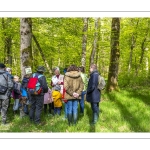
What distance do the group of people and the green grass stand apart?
0.29m

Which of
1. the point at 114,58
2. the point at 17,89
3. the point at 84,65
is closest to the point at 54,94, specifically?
the point at 17,89

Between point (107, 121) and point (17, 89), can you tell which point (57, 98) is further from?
point (107, 121)

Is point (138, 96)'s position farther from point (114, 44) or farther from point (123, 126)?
point (123, 126)

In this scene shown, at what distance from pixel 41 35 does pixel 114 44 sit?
23.0 ft

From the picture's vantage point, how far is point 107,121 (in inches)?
324

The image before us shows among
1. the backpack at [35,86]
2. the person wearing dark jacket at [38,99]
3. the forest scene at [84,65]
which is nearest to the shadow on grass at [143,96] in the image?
the forest scene at [84,65]

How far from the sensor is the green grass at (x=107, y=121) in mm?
7484

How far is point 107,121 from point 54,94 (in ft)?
7.44

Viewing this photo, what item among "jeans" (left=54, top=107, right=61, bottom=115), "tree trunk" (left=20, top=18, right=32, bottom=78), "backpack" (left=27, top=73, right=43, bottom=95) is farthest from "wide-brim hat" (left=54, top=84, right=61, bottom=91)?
"tree trunk" (left=20, top=18, right=32, bottom=78)

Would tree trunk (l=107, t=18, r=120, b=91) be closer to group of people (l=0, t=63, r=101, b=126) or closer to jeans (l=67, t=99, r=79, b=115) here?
group of people (l=0, t=63, r=101, b=126)

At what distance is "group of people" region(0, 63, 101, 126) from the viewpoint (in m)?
7.81

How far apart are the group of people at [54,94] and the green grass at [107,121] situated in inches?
11.3

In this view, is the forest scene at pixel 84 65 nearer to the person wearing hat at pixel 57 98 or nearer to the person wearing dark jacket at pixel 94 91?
the person wearing dark jacket at pixel 94 91

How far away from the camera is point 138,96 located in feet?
39.0
